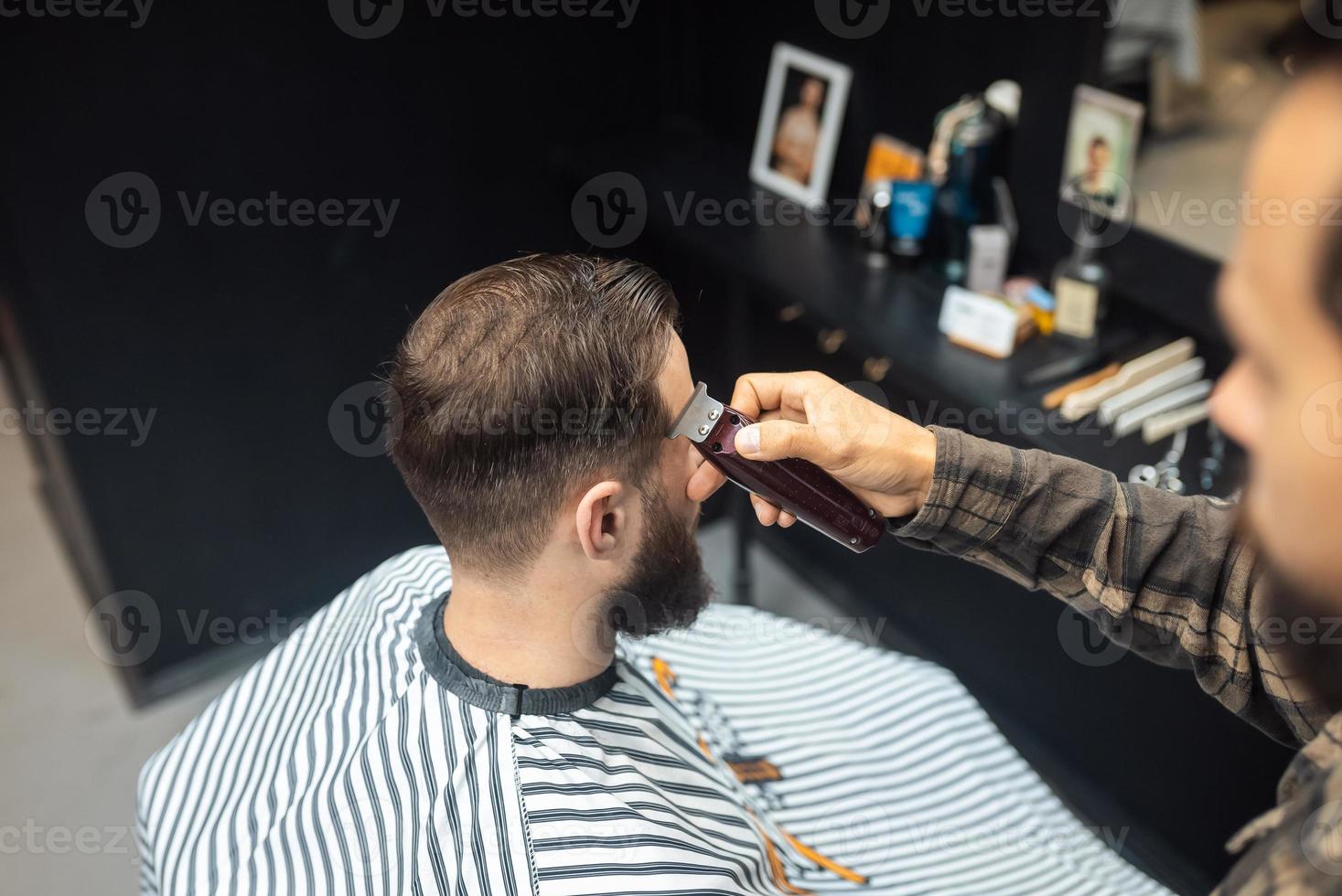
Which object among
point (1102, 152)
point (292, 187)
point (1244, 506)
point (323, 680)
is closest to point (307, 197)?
point (292, 187)

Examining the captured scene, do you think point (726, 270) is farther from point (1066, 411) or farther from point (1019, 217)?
point (1066, 411)

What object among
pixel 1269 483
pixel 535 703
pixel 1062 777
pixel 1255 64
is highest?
pixel 1255 64

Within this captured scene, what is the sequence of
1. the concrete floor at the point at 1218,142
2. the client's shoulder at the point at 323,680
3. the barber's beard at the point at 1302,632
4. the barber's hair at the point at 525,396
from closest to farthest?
1. the barber's beard at the point at 1302,632
2. the barber's hair at the point at 525,396
3. the client's shoulder at the point at 323,680
4. the concrete floor at the point at 1218,142

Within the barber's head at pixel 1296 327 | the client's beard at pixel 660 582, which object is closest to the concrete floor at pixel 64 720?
the client's beard at pixel 660 582

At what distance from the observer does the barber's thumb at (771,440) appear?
1.16 metres

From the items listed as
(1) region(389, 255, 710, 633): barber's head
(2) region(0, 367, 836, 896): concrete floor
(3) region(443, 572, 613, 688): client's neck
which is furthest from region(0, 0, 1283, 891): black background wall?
(3) region(443, 572, 613, 688): client's neck

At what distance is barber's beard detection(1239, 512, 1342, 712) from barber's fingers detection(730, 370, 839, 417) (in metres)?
0.53

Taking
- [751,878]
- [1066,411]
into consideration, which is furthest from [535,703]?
[1066,411]

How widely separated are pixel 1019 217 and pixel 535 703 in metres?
1.35

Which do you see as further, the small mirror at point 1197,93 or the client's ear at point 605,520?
the small mirror at point 1197,93

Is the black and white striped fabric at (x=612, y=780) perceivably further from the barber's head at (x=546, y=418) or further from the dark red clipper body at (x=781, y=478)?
the dark red clipper body at (x=781, y=478)

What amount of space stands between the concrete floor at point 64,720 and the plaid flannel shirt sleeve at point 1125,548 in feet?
5.20

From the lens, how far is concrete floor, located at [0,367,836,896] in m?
2.20

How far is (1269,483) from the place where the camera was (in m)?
0.70
